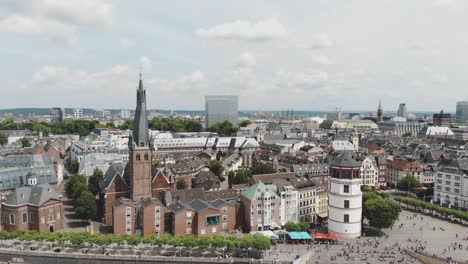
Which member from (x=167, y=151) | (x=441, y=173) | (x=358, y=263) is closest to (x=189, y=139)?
(x=167, y=151)

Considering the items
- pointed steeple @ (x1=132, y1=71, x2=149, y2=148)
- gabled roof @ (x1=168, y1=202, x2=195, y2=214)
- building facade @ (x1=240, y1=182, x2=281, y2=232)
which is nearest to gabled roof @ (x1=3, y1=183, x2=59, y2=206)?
pointed steeple @ (x1=132, y1=71, x2=149, y2=148)

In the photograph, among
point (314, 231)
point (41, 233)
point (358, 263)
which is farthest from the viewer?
point (314, 231)

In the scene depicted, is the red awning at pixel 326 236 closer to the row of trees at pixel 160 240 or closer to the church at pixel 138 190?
the row of trees at pixel 160 240

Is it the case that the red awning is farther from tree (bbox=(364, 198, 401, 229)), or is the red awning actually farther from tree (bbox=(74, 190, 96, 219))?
tree (bbox=(74, 190, 96, 219))

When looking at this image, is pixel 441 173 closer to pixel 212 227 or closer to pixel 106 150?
pixel 212 227

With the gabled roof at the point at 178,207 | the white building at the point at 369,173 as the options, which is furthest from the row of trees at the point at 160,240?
the white building at the point at 369,173

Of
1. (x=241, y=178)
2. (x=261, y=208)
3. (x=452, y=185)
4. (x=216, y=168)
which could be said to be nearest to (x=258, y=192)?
(x=261, y=208)
